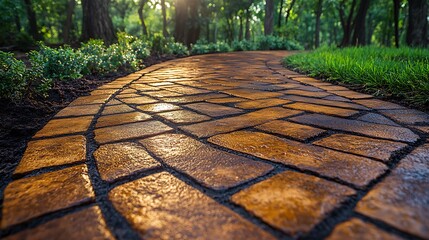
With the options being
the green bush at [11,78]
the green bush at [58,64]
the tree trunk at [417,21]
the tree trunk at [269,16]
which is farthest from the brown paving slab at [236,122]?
the tree trunk at [269,16]

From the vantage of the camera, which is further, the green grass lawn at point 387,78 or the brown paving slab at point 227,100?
the brown paving slab at point 227,100

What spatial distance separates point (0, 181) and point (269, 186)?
1.07 metres

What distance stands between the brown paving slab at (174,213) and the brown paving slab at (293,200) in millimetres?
66

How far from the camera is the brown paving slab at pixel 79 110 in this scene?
194 cm

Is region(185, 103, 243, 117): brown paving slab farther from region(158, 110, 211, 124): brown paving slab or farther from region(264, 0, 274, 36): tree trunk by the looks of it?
region(264, 0, 274, 36): tree trunk

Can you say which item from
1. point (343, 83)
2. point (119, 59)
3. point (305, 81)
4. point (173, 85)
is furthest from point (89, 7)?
point (343, 83)

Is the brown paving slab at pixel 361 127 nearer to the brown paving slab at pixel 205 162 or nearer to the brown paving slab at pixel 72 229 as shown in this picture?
the brown paving slab at pixel 205 162

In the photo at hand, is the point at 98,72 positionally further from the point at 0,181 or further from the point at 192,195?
the point at 192,195

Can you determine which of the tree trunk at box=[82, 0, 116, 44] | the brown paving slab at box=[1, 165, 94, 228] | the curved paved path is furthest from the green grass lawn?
the tree trunk at box=[82, 0, 116, 44]

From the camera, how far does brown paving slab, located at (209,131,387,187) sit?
1.01 m

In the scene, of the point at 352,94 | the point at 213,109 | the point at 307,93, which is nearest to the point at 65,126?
the point at 213,109

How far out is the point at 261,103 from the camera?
2.18 meters

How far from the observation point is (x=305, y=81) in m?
3.29

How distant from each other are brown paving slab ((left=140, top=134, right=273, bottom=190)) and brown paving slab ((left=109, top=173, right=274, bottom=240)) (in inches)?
3.6
